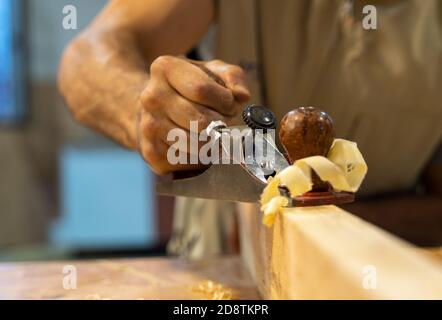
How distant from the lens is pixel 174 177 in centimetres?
68

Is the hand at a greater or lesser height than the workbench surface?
greater

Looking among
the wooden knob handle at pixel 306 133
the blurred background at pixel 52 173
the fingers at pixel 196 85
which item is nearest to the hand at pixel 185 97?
the fingers at pixel 196 85

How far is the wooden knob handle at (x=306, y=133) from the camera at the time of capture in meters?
0.50

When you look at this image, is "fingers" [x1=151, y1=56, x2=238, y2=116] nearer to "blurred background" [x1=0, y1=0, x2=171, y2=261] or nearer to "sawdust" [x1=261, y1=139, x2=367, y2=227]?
"sawdust" [x1=261, y1=139, x2=367, y2=227]

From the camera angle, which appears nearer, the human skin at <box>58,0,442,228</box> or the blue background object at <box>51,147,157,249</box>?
the human skin at <box>58,0,442,228</box>

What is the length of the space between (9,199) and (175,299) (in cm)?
269

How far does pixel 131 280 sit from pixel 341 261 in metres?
0.41

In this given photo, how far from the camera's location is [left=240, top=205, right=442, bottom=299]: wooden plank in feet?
1.09

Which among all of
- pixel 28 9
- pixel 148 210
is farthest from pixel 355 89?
pixel 28 9

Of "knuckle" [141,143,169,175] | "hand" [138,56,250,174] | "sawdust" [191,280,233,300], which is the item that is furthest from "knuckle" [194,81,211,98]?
"sawdust" [191,280,233,300]

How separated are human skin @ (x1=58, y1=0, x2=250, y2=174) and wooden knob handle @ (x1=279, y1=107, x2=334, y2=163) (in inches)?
4.6

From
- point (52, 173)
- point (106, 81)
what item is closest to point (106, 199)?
point (52, 173)

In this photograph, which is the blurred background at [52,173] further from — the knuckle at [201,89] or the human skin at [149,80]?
the knuckle at [201,89]
